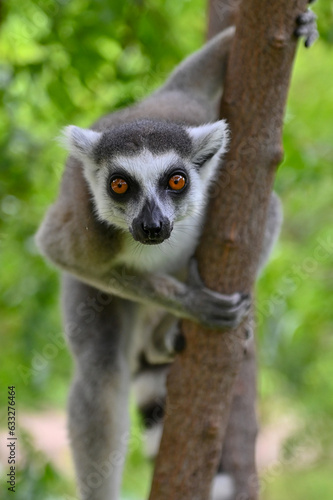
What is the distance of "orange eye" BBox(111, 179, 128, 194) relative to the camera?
260cm

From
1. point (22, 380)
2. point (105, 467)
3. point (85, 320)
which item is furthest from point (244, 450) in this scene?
point (22, 380)

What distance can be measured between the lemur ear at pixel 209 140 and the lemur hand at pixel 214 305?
0.53m

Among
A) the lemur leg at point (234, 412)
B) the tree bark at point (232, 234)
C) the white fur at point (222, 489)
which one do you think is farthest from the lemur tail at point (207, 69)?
the white fur at point (222, 489)

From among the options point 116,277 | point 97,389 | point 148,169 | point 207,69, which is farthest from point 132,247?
point 207,69

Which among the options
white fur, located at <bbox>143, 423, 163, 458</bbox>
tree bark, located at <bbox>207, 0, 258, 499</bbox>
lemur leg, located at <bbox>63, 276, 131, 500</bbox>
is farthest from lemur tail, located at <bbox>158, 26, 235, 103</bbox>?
white fur, located at <bbox>143, 423, 163, 458</bbox>

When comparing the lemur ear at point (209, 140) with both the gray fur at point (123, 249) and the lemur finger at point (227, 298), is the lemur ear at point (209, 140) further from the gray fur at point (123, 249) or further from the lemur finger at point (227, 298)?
the lemur finger at point (227, 298)

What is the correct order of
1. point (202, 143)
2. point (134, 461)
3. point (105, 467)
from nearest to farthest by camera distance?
point (202, 143) < point (105, 467) < point (134, 461)

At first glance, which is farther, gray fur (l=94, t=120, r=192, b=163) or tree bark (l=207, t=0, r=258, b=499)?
tree bark (l=207, t=0, r=258, b=499)

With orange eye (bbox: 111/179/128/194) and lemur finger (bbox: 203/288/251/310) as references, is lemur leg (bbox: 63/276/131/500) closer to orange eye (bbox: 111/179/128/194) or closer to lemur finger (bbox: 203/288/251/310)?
lemur finger (bbox: 203/288/251/310)

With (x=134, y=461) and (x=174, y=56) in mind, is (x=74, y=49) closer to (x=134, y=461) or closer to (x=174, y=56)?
(x=174, y=56)

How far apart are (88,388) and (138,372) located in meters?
0.65

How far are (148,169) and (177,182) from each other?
18 cm

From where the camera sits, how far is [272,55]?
2.60 metres

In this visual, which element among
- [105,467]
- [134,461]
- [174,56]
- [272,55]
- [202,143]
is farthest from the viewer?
[134,461]
